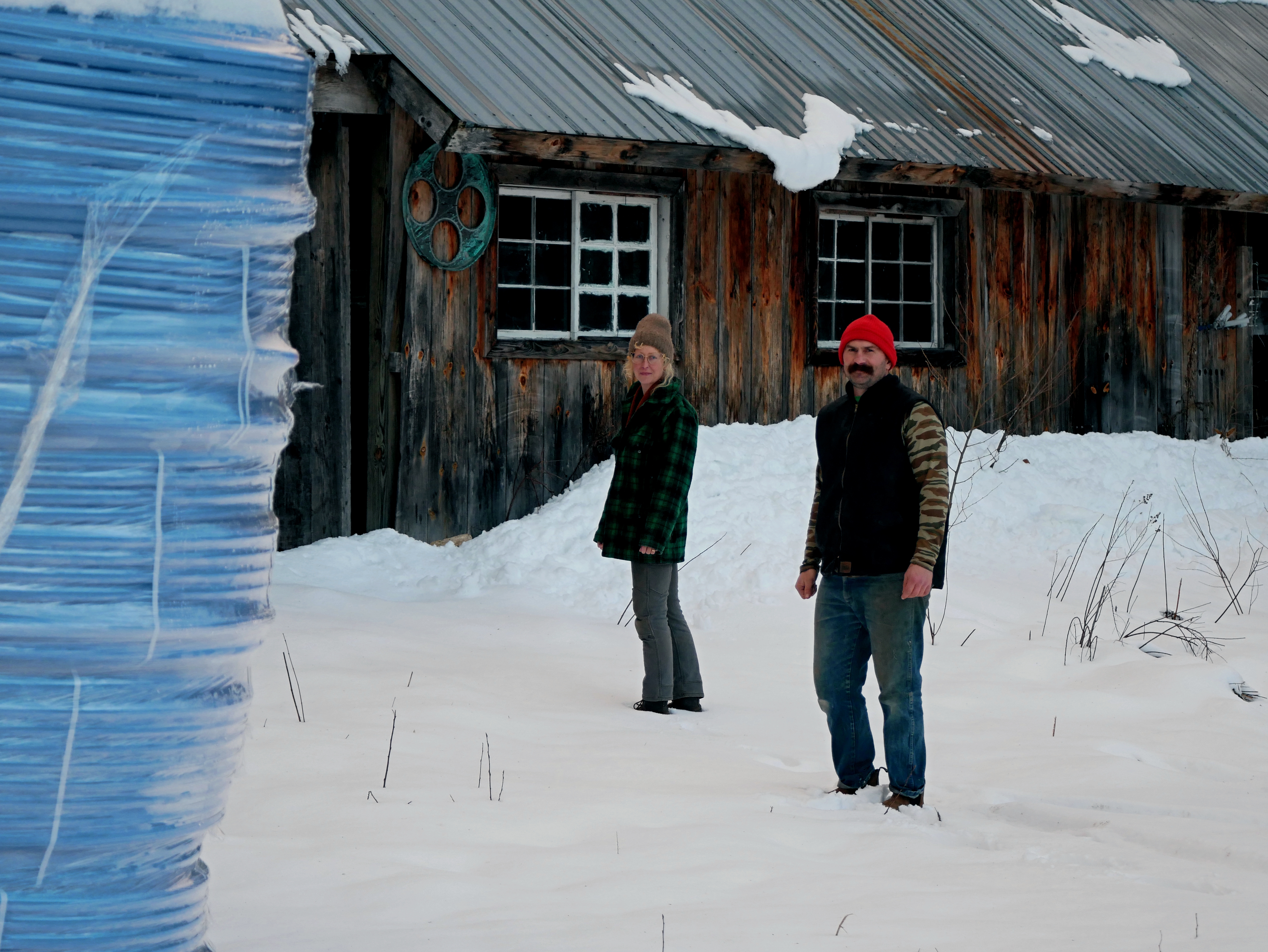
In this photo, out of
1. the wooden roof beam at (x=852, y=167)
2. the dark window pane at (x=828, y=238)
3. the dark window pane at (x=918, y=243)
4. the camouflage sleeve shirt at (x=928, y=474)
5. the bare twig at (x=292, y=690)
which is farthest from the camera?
the dark window pane at (x=918, y=243)

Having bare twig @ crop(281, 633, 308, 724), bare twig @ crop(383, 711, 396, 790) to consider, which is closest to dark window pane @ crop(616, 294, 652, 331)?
bare twig @ crop(281, 633, 308, 724)

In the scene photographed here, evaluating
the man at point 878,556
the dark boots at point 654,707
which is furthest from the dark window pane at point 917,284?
the man at point 878,556

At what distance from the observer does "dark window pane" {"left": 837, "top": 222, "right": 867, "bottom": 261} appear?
11266mm

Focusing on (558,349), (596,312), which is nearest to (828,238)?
(596,312)

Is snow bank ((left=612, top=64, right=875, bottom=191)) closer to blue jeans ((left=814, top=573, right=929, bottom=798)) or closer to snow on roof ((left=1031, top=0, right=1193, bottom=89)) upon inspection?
snow on roof ((left=1031, top=0, right=1193, bottom=89))

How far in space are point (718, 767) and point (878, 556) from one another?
106cm

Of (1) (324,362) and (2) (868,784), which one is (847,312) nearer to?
(1) (324,362)

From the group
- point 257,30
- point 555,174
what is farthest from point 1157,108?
point 257,30

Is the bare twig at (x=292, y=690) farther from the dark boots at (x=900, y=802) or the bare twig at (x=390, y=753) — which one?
the dark boots at (x=900, y=802)

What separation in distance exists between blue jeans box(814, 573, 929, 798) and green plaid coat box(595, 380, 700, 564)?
1150mm

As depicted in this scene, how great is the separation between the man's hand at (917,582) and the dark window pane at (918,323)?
293 inches

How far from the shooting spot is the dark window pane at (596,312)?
10.0m

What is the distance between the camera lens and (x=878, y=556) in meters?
4.59

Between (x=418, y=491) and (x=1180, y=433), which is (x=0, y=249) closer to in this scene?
(x=418, y=491)
